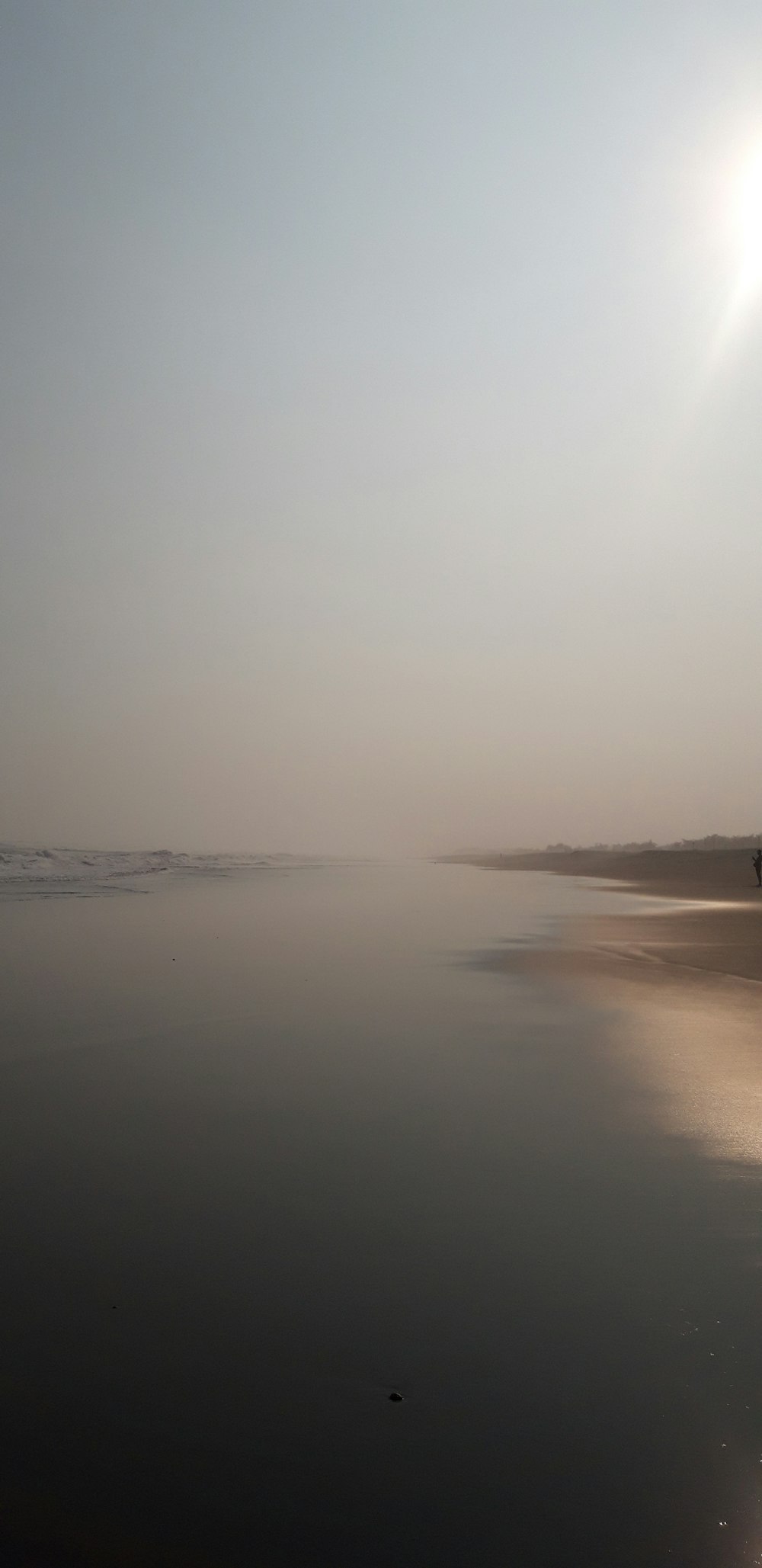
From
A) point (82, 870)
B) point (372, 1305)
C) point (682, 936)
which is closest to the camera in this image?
point (372, 1305)

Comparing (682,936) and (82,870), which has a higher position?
(82,870)

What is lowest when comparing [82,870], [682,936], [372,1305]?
[372,1305]

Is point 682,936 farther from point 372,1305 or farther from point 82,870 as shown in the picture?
point 82,870

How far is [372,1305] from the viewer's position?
3.61 metres

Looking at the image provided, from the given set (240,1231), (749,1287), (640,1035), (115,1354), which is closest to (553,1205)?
(749,1287)

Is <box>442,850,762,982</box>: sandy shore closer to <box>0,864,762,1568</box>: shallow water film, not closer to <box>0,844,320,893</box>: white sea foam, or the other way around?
<box>0,864,762,1568</box>: shallow water film

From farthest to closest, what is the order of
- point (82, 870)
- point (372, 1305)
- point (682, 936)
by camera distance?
point (82, 870)
point (682, 936)
point (372, 1305)

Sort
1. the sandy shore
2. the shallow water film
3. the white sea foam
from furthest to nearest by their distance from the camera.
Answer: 1. the white sea foam
2. the sandy shore
3. the shallow water film

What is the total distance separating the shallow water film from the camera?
2.51 meters

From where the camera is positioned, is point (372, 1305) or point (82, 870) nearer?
point (372, 1305)

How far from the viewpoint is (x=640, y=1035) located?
8492 millimetres

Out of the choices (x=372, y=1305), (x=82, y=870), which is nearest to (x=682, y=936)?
(x=372, y=1305)

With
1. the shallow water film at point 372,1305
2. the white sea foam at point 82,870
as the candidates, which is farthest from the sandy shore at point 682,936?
the white sea foam at point 82,870

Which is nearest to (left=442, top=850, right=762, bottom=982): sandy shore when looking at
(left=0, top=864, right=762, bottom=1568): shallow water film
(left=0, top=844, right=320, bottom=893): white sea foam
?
(left=0, top=864, right=762, bottom=1568): shallow water film
